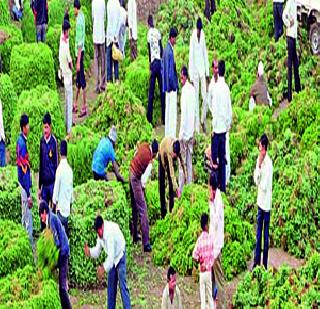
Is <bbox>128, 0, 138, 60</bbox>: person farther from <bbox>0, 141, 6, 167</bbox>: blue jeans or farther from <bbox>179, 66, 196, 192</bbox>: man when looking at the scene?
<bbox>0, 141, 6, 167</bbox>: blue jeans

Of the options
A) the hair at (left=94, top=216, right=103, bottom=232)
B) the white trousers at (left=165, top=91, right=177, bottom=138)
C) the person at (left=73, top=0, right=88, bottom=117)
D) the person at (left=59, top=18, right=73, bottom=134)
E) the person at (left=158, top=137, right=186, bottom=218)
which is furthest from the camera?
the person at (left=73, top=0, right=88, bottom=117)

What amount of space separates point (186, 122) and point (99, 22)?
3.77 metres

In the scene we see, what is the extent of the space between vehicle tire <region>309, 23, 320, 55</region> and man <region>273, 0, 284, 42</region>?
0.77 meters

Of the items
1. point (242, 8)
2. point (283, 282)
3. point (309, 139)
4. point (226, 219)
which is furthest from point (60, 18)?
point (283, 282)

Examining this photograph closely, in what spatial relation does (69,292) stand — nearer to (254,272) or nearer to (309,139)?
(254,272)

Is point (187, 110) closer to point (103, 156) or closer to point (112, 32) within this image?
point (103, 156)

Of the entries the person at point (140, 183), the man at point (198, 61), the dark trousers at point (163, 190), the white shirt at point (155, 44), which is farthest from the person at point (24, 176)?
the white shirt at point (155, 44)

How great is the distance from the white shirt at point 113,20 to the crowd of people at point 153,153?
15 mm

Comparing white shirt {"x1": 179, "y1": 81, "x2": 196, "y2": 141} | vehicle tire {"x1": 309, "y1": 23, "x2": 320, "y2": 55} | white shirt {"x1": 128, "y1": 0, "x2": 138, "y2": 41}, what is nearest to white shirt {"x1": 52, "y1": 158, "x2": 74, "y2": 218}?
white shirt {"x1": 179, "y1": 81, "x2": 196, "y2": 141}

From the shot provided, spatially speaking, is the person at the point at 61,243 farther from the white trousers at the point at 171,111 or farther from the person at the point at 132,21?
the person at the point at 132,21

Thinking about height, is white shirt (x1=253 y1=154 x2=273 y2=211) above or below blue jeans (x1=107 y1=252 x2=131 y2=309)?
above

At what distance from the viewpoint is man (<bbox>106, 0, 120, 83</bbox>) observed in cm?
2086

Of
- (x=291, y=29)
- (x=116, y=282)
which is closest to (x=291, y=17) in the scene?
(x=291, y=29)

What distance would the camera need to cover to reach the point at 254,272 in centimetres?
1591
